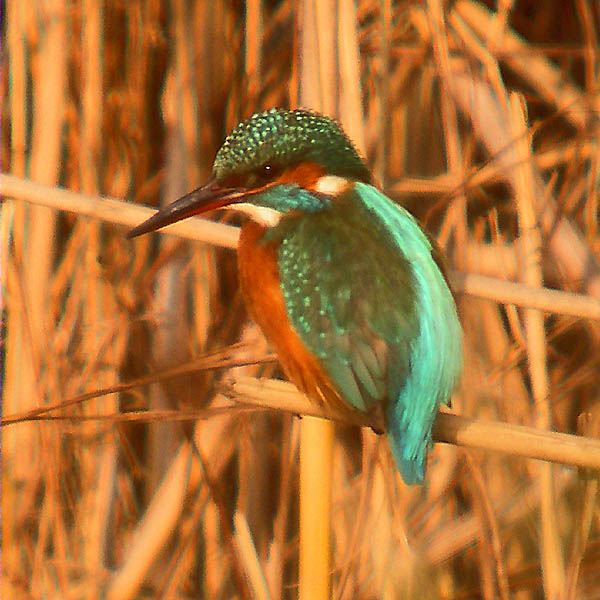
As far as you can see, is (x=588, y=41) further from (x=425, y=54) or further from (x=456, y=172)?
(x=456, y=172)

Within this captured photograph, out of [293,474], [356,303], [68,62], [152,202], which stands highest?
[68,62]

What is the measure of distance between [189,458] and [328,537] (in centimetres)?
62

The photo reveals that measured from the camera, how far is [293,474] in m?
1.95

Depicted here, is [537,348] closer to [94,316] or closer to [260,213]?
[260,213]

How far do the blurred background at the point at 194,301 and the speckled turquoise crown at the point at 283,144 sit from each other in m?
0.26

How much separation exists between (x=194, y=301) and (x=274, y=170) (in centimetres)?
50

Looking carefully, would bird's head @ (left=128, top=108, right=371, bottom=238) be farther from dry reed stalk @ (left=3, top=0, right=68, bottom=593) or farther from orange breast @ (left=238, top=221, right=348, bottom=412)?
dry reed stalk @ (left=3, top=0, right=68, bottom=593)

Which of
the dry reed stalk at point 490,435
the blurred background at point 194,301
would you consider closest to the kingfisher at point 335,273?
the dry reed stalk at point 490,435

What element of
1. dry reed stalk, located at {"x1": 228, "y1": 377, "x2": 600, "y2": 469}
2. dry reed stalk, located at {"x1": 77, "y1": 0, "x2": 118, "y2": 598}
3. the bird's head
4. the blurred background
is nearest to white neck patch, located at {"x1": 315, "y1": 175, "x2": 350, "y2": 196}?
the bird's head

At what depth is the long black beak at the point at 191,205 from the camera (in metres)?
1.45

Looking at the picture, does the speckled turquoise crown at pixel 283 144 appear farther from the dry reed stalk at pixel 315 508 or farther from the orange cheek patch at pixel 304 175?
the dry reed stalk at pixel 315 508

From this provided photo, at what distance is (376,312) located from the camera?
56.9 inches

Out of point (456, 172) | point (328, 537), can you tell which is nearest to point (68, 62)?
point (456, 172)

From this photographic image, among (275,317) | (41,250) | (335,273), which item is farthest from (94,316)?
(335,273)
